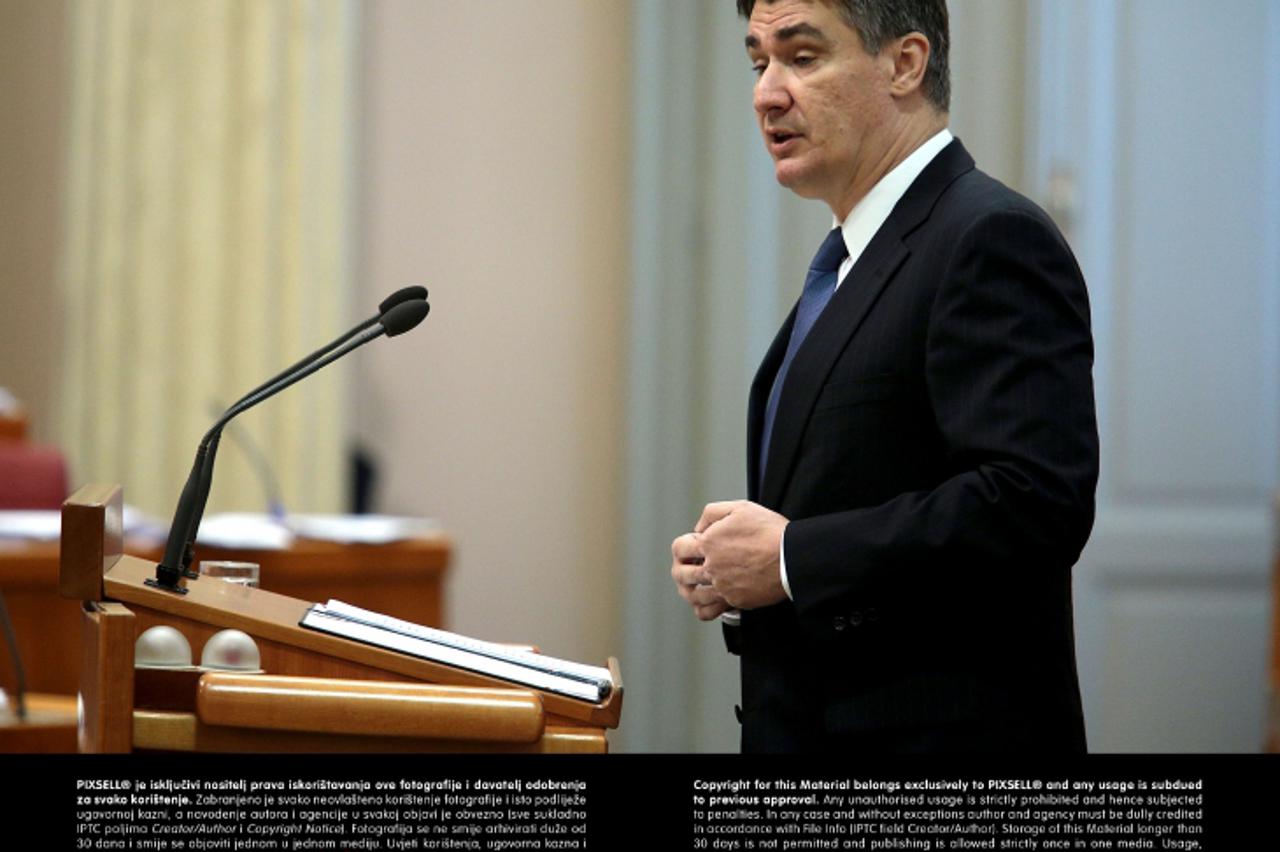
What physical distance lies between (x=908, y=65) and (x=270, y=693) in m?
1.01

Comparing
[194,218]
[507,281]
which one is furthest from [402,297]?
[194,218]

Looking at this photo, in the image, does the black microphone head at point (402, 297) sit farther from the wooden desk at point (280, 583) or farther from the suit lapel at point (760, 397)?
the wooden desk at point (280, 583)

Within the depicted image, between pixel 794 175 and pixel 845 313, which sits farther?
pixel 794 175

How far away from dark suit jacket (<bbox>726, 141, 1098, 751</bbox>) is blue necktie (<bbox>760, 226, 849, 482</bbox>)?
94mm

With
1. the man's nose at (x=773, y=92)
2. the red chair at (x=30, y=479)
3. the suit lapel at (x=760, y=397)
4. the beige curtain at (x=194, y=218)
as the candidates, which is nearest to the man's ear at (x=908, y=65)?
the man's nose at (x=773, y=92)

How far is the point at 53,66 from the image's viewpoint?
5805 millimetres

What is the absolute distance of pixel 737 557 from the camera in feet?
5.26

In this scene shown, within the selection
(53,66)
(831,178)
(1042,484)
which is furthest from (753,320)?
(1042,484)

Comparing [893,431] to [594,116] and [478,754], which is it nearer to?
[478,754]

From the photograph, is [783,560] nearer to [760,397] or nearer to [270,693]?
[760,397]

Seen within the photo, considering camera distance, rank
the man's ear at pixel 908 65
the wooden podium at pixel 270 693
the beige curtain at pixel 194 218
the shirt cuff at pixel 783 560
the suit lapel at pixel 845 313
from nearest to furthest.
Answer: the wooden podium at pixel 270 693, the shirt cuff at pixel 783 560, the suit lapel at pixel 845 313, the man's ear at pixel 908 65, the beige curtain at pixel 194 218

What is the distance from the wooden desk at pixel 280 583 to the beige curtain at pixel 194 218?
154 cm

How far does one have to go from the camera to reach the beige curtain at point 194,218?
5539 millimetres

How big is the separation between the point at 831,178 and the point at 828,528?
477mm
